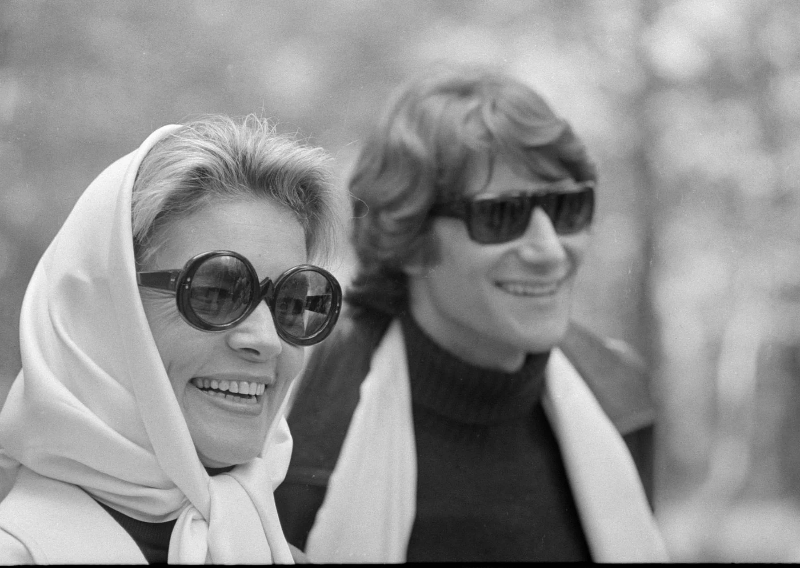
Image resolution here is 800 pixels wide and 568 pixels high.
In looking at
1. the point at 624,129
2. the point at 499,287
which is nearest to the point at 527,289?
the point at 499,287

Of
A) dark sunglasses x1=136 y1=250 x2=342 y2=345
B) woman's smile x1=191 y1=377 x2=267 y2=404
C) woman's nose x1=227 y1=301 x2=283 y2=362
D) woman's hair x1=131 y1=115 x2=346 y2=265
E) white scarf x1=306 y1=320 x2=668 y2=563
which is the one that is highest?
woman's hair x1=131 y1=115 x2=346 y2=265

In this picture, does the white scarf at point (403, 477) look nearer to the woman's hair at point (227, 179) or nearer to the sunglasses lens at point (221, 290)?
the woman's hair at point (227, 179)

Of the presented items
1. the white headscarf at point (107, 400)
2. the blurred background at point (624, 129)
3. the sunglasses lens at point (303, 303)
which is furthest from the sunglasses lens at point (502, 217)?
the white headscarf at point (107, 400)

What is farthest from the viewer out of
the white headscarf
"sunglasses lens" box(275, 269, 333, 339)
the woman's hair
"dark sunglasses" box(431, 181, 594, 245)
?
"dark sunglasses" box(431, 181, 594, 245)

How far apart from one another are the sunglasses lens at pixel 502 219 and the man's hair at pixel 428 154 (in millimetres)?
80

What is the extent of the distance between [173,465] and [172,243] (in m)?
0.51

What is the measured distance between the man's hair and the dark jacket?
5.8 inches

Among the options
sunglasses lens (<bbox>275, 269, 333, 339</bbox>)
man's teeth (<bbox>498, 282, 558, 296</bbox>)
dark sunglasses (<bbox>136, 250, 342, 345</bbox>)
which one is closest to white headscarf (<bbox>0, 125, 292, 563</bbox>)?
dark sunglasses (<bbox>136, 250, 342, 345</bbox>)

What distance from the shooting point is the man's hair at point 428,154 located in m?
2.68

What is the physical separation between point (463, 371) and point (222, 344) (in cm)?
81

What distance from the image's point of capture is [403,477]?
270 centimetres

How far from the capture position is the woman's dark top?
2086 millimetres

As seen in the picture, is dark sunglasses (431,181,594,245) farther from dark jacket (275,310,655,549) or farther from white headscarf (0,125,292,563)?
white headscarf (0,125,292,563)

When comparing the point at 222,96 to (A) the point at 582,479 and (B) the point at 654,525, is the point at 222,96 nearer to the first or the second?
(A) the point at 582,479
